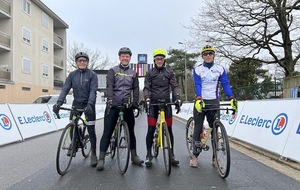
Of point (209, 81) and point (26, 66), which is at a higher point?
point (26, 66)

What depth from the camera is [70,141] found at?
5.72 meters

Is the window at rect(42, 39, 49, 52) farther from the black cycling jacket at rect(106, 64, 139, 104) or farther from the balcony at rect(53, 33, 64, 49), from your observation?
the black cycling jacket at rect(106, 64, 139, 104)

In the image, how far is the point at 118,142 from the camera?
575 centimetres

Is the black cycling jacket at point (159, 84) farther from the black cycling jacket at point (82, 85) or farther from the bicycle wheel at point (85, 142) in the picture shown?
the bicycle wheel at point (85, 142)

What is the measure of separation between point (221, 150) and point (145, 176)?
1.34 meters

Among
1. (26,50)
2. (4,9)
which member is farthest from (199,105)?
(26,50)

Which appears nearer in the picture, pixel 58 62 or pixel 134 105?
pixel 134 105

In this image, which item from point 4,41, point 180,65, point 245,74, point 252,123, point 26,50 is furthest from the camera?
point 180,65

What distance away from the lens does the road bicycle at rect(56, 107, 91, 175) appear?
5445 mm

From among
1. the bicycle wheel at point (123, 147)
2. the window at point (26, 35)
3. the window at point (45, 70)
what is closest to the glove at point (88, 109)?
the bicycle wheel at point (123, 147)

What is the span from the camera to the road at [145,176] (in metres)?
4.85

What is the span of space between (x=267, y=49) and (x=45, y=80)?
28.5m

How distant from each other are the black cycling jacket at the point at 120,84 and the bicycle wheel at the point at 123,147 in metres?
0.46

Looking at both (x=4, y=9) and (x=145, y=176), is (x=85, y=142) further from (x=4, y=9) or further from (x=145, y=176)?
(x=4, y=9)
